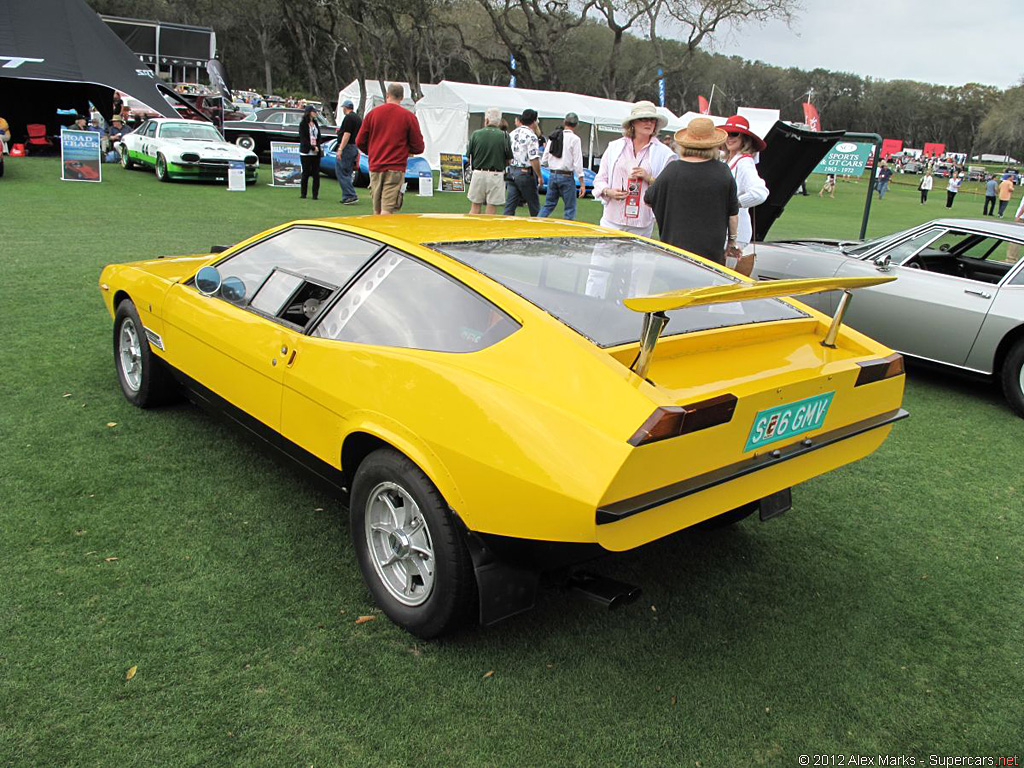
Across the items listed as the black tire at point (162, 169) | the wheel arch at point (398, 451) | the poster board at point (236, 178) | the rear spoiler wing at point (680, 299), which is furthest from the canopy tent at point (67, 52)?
the rear spoiler wing at point (680, 299)

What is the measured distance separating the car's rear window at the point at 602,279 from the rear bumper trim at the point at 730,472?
0.52 m

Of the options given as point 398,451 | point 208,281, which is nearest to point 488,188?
point 208,281

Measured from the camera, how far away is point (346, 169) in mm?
14641

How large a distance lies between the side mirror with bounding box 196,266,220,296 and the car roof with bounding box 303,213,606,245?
0.50 metres

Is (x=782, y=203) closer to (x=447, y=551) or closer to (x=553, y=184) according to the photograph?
(x=553, y=184)

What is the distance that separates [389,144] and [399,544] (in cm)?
787

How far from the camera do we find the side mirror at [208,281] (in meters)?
3.50

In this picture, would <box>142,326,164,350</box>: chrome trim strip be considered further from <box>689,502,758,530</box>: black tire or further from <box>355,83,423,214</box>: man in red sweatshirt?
<box>355,83,423,214</box>: man in red sweatshirt

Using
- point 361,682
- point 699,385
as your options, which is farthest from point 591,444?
point 361,682

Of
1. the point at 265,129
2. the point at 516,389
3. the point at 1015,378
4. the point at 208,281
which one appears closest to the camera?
the point at 516,389

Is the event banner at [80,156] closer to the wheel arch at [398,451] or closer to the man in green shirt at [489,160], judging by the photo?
the man in green shirt at [489,160]

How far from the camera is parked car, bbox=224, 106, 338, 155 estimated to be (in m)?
22.8

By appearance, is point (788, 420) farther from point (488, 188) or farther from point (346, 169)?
point (346, 169)

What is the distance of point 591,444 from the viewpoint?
207cm
